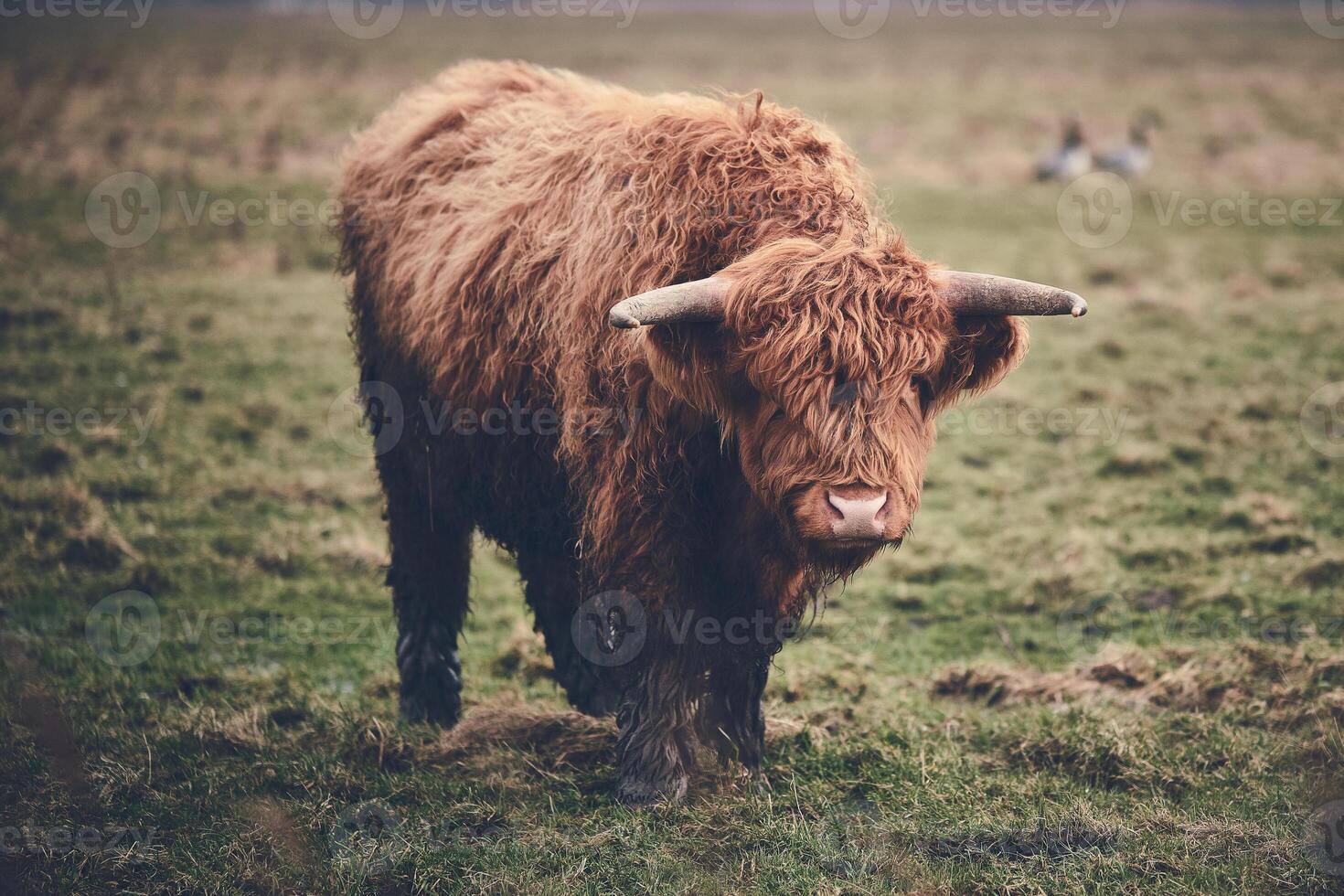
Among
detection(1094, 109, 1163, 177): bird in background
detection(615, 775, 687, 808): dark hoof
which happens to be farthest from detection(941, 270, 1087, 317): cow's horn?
detection(1094, 109, 1163, 177): bird in background

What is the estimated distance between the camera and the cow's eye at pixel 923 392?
3500 mm

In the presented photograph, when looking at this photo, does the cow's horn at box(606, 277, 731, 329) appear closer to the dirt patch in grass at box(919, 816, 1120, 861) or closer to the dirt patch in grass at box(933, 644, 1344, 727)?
the dirt patch in grass at box(919, 816, 1120, 861)

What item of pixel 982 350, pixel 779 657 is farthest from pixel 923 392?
pixel 779 657

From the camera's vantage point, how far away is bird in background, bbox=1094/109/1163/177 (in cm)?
1858

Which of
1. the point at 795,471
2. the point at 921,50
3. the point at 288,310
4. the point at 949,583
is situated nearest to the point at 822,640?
the point at 949,583

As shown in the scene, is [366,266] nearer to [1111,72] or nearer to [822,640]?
[822,640]

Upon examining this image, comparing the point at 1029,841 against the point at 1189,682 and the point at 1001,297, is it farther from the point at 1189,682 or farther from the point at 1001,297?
the point at 1001,297

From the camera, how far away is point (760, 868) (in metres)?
3.54

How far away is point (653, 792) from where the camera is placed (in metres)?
3.95

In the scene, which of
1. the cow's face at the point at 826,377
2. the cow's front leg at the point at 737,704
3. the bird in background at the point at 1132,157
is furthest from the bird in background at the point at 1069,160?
the cow's face at the point at 826,377

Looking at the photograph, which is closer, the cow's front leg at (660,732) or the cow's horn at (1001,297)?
the cow's horn at (1001,297)

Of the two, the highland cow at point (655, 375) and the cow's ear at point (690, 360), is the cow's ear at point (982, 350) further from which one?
the cow's ear at point (690, 360)

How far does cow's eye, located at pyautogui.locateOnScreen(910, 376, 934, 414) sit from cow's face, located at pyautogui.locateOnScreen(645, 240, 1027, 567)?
0.01m

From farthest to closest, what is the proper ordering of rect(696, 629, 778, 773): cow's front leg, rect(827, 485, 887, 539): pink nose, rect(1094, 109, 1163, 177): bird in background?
1. rect(1094, 109, 1163, 177): bird in background
2. rect(696, 629, 778, 773): cow's front leg
3. rect(827, 485, 887, 539): pink nose
